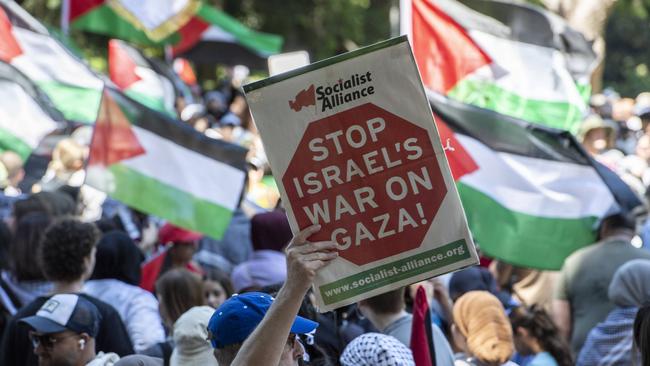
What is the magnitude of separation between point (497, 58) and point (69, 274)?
167 inches

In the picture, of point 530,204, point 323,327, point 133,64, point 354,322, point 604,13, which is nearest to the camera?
point 323,327

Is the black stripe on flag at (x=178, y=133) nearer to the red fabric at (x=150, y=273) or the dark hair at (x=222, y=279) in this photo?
the red fabric at (x=150, y=273)

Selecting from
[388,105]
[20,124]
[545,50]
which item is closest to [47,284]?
[20,124]

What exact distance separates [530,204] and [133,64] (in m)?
7.10

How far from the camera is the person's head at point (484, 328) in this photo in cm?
564

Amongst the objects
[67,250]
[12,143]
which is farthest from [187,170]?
[67,250]

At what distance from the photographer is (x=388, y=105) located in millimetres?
3959

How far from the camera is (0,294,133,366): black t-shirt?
5883mm

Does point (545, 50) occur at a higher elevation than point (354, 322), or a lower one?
higher

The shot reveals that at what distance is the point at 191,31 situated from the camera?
19141mm

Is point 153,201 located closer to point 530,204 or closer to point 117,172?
point 117,172

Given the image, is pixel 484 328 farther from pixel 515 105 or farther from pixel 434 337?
pixel 515 105

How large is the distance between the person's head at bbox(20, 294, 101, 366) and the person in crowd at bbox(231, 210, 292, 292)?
123 cm

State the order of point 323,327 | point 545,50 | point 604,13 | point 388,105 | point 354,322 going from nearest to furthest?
1. point 388,105
2. point 323,327
3. point 354,322
4. point 545,50
5. point 604,13
